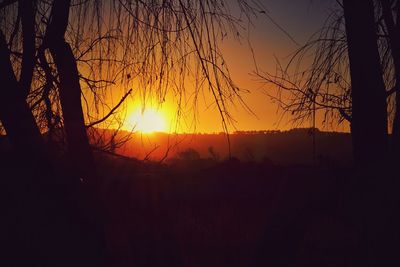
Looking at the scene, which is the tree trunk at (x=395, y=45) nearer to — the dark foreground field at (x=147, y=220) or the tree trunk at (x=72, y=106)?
the dark foreground field at (x=147, y=220)

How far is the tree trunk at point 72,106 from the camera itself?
2.98 metres

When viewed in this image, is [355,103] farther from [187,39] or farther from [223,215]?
[223,215]

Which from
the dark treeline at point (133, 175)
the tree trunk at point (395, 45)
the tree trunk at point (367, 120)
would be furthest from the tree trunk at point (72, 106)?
the tree trunk at point (395, 45)

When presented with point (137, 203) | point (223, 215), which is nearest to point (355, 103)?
point (137, 203)

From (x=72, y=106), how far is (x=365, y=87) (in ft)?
6.42

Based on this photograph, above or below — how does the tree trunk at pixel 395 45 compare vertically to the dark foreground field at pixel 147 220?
above

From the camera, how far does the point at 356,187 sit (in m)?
2.66

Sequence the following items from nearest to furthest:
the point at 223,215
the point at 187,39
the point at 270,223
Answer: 1. the point at 187,39
2. the point at 270,223
3. the point at 223,215

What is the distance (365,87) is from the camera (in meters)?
2.98

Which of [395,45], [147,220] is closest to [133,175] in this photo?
[147,220]

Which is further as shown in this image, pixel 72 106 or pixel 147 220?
pixel 147 220

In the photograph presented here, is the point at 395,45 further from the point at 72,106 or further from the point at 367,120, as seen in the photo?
the point at 72,106

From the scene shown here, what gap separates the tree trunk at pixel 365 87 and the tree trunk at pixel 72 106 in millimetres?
1824

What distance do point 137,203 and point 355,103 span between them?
5.37 feet
